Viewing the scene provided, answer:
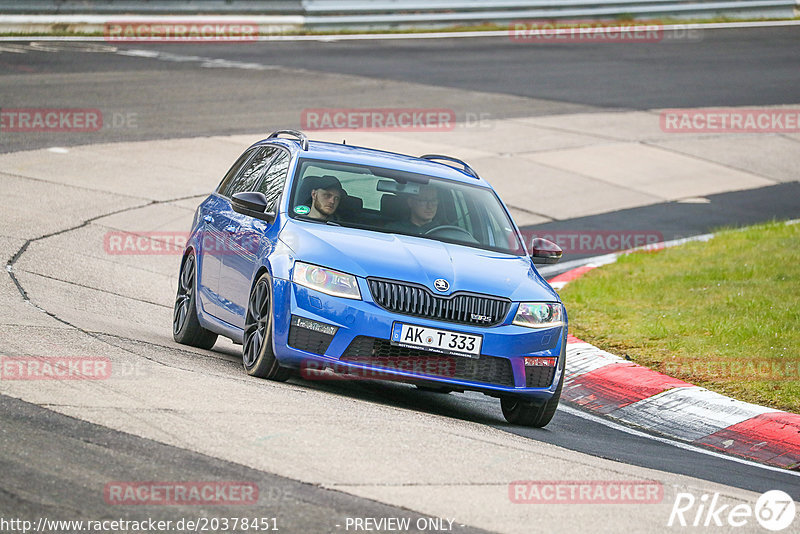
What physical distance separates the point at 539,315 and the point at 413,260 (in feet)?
2.99

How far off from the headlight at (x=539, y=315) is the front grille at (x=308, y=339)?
1.25m

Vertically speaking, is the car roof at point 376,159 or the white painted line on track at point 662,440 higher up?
the car roof at point 376,159

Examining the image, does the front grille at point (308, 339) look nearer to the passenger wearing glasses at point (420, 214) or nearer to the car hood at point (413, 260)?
the car hood at point (413, 260)

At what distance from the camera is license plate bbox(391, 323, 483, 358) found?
793 cm

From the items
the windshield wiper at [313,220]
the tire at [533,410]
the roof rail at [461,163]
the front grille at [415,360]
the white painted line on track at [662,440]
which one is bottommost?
the white painted line on track at [662,440]

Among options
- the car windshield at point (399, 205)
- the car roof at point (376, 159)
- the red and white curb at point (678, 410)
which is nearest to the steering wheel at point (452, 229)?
the car windshield at point (399, 205)

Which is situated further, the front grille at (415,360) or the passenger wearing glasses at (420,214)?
the passenger wearing glasses at (420,214)

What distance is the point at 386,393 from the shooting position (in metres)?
9.16

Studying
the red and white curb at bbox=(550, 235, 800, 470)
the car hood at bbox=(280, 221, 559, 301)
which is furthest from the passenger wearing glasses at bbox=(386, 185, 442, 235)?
the red and white curb at bbox=(550, 235, 800, 470)

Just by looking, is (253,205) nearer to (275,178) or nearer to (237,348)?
(275,178)

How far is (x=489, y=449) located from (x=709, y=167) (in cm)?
1661

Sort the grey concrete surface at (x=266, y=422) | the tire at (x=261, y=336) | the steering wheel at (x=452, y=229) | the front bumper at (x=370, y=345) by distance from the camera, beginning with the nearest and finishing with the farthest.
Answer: the grey concrete surface at (x=266, y=422)
the front bumper at (x=370, y=345)
the tire at (x=261, y=336)
the steering wheel at (x=452, y=229)

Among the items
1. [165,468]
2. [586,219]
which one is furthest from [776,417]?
[586,219]

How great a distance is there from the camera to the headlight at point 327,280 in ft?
26.2
